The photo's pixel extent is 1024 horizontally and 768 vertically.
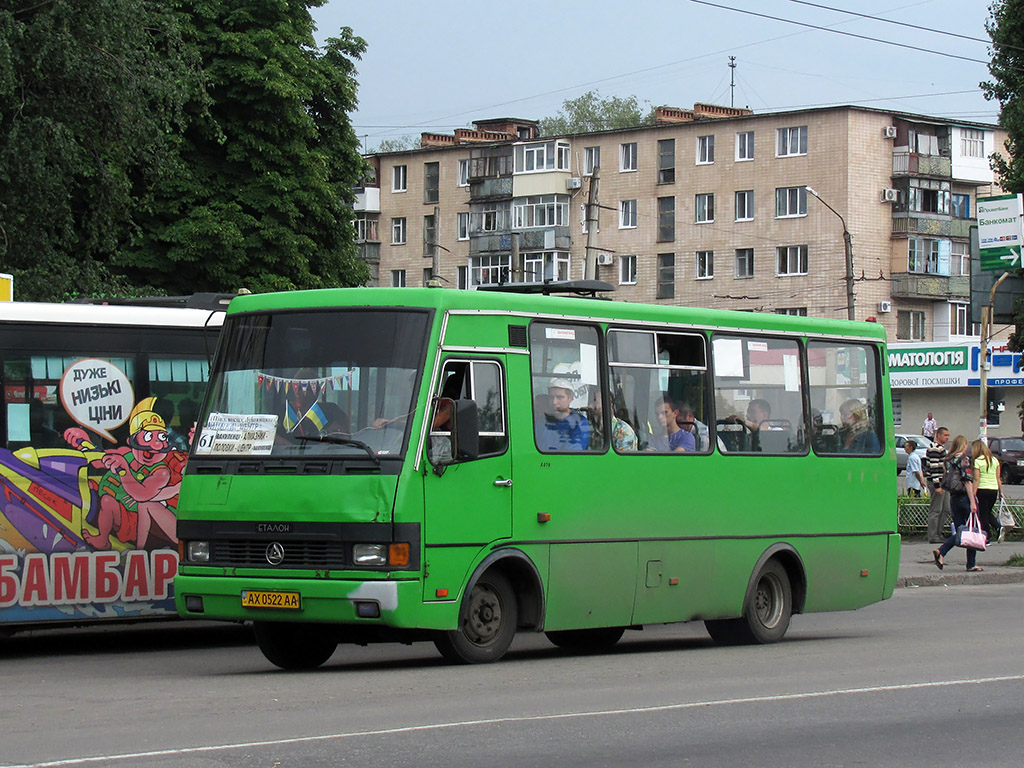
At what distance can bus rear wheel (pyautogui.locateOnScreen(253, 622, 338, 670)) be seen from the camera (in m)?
12.5

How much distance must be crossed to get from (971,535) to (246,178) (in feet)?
76.2

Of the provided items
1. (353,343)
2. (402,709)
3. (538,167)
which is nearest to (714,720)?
(402,709)

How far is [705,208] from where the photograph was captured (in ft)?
270

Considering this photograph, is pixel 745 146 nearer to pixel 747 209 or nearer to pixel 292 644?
pixel 747 209

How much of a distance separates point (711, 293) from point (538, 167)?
41.9 feet

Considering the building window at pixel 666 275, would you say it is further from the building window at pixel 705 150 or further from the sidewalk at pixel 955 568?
the sidewalk at pixel 955 568

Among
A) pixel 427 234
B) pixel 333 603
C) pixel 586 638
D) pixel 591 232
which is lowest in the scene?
pixel 586 638

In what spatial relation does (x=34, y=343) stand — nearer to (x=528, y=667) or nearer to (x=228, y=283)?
(x=528, y=667)

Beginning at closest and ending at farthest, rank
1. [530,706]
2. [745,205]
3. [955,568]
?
1. [530,706]
2. [955,568]
3. [745,205]

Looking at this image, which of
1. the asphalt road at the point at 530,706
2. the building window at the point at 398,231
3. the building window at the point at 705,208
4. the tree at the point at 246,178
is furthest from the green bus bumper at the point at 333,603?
the building window at the point at 398,231

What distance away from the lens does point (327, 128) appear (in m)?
44.4

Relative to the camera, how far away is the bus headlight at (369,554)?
11.5m

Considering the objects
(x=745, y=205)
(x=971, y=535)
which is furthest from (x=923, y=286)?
(x=971, y=535)

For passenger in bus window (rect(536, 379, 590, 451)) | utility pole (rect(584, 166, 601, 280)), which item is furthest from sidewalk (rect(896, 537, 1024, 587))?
utility pole (rect(584, 166, 601, 280))
